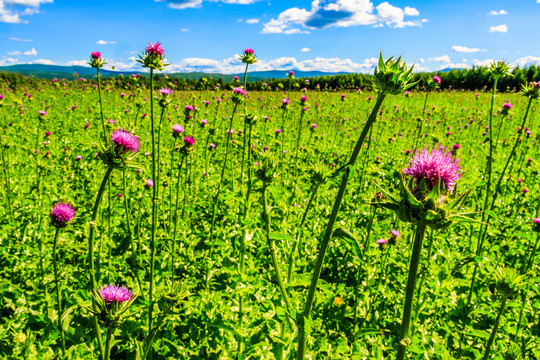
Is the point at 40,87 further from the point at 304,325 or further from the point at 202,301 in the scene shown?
the point at 304,325

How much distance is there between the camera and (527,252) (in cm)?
347

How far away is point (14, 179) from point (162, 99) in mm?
4130

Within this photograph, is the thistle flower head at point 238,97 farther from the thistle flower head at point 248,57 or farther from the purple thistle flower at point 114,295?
the purple thistle flower at point 114,295

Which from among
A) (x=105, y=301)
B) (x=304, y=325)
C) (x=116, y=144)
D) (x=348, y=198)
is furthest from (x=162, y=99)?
(x=348, y=198)

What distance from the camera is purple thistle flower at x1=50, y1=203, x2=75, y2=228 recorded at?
6.97 ft

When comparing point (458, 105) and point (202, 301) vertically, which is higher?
point (458, 105)

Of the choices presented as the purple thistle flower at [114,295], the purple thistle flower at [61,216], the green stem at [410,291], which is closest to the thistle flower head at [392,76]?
the green stem at [410,291]

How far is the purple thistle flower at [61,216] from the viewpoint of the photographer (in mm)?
2123

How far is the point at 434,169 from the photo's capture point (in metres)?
1.44

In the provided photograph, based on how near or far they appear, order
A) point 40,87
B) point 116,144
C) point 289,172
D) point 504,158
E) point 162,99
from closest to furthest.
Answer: point 116,144
point 162,99
point 289,172
point 504,158
point 40,87

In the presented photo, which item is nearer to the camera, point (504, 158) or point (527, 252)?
point (527, 252)

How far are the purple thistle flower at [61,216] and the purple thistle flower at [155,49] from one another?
1350 mm

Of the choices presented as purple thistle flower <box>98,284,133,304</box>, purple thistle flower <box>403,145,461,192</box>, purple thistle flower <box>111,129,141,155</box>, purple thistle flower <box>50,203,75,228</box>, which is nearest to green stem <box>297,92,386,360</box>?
purple thistle flower <box>403,145,461,192</box>

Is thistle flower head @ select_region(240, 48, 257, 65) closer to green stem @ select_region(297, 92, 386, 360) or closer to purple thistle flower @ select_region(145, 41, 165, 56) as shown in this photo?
purple thistle flower @ select_region(145, 41, 165, 56)
